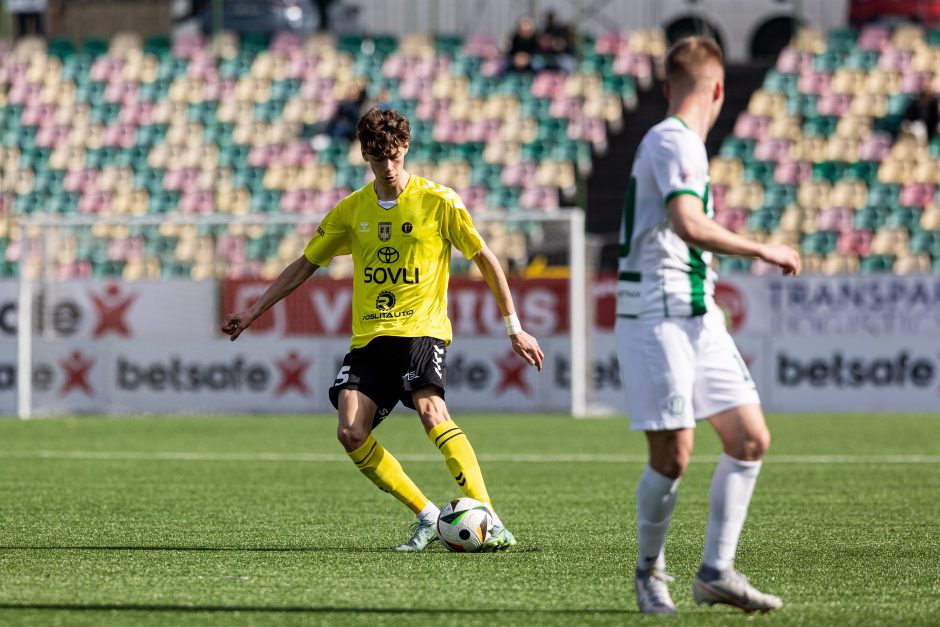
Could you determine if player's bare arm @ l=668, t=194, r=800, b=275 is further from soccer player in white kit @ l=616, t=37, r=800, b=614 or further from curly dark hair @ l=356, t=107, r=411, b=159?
curly dark hair @ l=356, t=107, r=411, b=159

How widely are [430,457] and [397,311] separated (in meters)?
5.88

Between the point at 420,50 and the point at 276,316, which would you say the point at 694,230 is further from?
the point at 420,50

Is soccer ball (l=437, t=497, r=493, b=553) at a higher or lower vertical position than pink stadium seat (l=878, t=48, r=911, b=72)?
lower

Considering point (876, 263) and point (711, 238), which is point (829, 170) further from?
point (711, 238)

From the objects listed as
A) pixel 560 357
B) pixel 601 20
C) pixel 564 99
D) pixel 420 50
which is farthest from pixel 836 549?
pixel 601 20

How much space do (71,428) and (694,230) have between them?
12946mm

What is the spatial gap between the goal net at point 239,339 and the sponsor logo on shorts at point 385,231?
35.7ft

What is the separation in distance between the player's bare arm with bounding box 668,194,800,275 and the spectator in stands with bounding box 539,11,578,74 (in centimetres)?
2202

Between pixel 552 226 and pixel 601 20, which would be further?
pixel 601 20

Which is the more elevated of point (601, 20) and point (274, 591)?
point (601, 20)

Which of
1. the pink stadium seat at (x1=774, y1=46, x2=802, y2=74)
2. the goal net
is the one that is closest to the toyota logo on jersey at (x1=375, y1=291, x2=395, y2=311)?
the goal net

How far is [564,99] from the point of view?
2628 centimetres

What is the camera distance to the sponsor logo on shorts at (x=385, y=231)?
739cm

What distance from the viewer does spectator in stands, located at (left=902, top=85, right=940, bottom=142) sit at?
2434 cm
